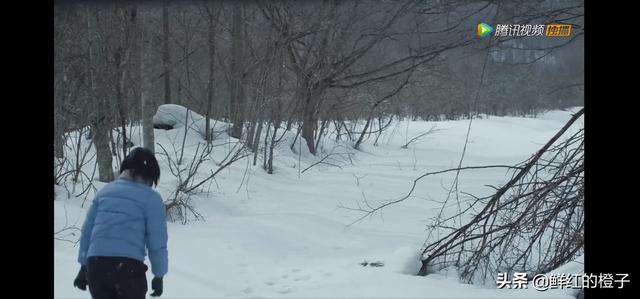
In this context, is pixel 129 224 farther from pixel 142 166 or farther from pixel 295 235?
pixel 295 235

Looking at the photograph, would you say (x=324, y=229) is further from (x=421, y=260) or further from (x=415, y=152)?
(x=415, y=152)

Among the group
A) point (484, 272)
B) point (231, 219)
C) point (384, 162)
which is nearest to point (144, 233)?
point (484, 272)

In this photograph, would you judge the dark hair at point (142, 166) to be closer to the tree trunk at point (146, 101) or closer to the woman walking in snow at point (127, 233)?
the woman walking in snow at point (127, 233)

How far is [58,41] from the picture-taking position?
6.32 m

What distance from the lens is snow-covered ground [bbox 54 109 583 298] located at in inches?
171

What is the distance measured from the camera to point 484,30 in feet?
17.1

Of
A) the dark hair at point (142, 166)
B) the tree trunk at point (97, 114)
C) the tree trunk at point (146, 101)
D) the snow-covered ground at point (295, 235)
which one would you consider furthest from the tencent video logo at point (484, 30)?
the tree trunk at point (97, 114)

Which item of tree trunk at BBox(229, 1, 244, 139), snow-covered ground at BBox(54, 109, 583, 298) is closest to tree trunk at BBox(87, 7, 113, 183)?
snow-covered ground at BBox(54, 109, 583, 298)

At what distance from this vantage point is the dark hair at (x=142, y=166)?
286 centimetres

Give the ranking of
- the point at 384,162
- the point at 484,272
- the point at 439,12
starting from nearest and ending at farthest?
1. the point at 484,272
2. the point at 439,12
3. the point at 384,162

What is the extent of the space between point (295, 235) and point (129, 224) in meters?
3.56

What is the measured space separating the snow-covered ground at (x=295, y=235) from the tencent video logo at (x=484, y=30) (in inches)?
68.6

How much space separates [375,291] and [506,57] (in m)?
3.01

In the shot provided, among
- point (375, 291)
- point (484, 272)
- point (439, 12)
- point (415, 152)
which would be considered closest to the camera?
point (375, 291)
